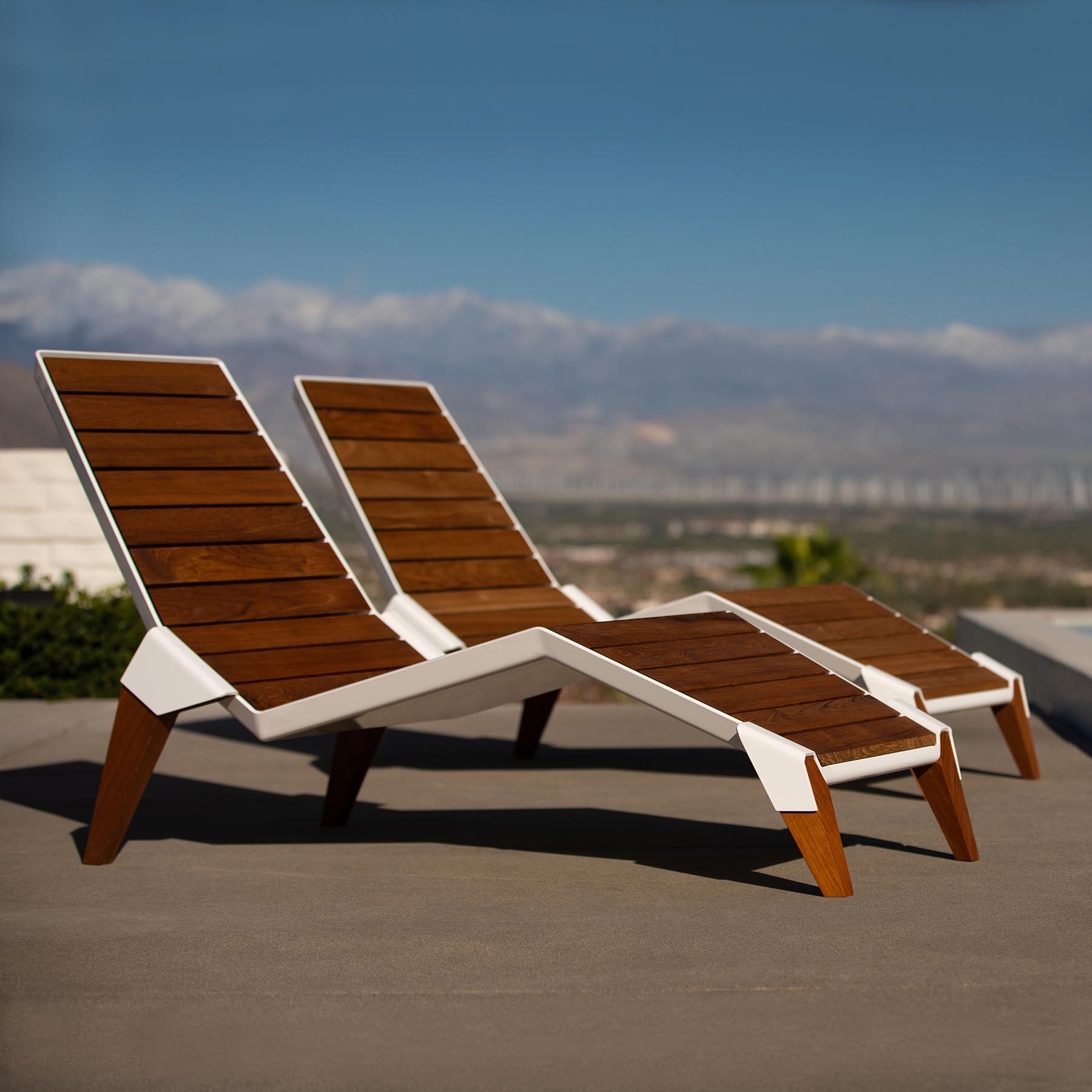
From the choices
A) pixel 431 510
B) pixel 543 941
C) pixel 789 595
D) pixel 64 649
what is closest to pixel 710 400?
pixel 64 649

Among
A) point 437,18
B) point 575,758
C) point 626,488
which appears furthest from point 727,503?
point 437,18

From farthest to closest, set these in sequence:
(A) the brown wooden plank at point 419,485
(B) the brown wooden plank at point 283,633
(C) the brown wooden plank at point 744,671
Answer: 1. (A) the brown wooden plank at point 419,485
2. (B) the brown wooden plank at point 283,633
3. (C) the brown wooden plank at point 744,671

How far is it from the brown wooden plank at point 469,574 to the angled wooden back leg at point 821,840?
3.09 m

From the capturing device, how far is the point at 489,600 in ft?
21.7

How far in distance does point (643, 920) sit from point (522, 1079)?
3.76 ft

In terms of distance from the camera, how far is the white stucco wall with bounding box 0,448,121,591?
10328 mm

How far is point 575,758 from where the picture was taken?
6484 millimetres

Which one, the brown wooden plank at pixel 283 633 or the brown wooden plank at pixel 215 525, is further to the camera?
the brown wooden plank at pixel 215 525

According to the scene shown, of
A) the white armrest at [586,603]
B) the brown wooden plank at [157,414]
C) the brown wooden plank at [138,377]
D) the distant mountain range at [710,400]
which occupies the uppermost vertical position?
the distant mountain range at [710,400]

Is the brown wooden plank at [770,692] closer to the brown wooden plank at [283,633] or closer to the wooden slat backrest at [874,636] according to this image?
the wooden slat backrest at [874,636]

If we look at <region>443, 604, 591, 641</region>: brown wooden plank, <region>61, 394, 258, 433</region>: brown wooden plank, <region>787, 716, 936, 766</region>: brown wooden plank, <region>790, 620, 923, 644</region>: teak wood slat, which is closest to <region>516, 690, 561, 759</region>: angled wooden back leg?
<region>443, 604, 591, 641</region>: brown wooden plank

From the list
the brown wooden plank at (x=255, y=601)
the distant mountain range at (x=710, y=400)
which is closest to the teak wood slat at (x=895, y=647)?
the brown wooden plank at (x=255, y=601)

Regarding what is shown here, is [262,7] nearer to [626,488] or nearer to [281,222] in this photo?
[281,222]

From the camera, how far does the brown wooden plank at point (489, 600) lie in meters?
6.32
